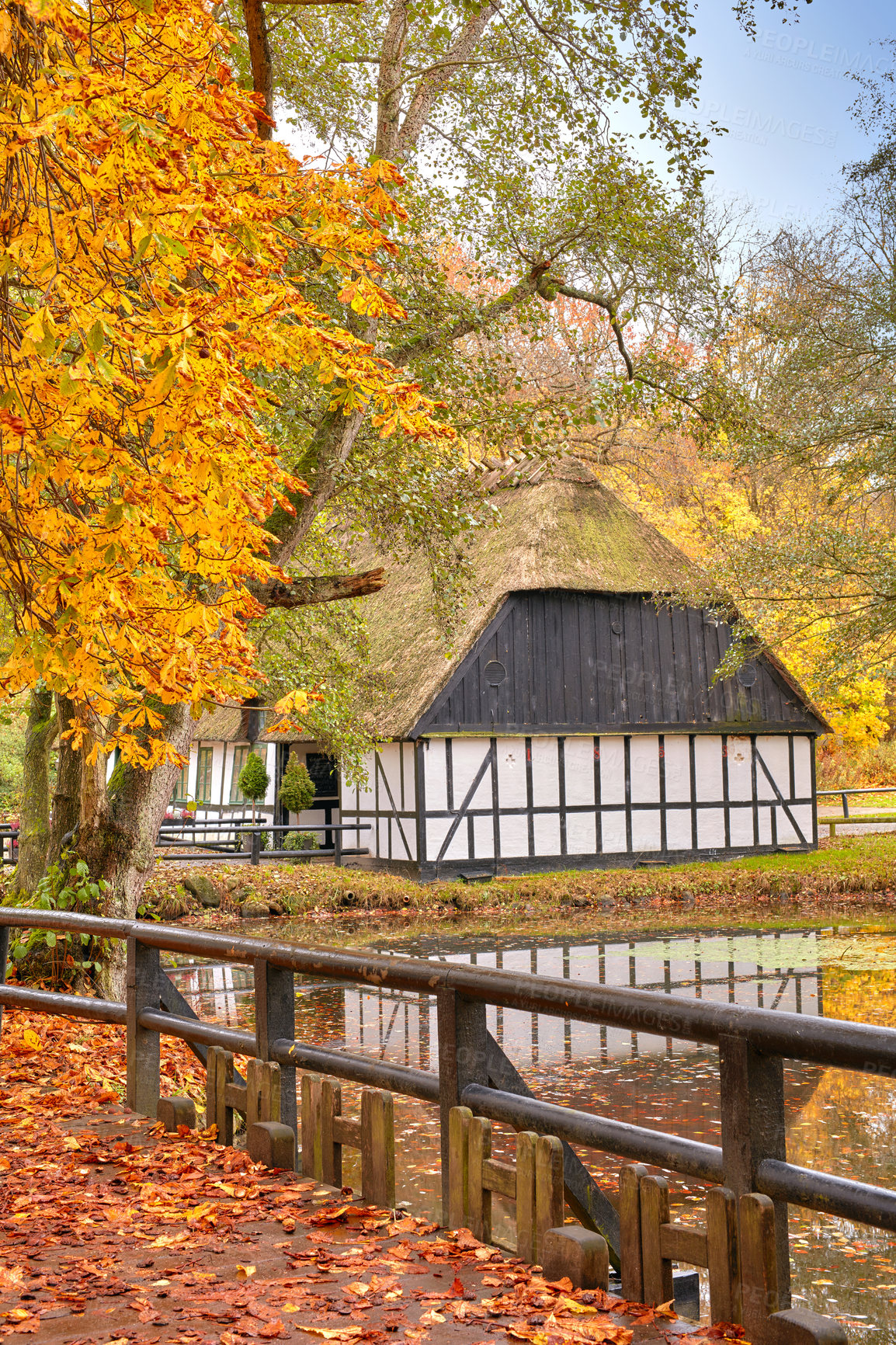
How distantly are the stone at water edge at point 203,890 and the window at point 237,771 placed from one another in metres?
10.4

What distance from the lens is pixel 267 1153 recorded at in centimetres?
442

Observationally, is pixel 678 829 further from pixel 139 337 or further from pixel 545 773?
pixel 139 337

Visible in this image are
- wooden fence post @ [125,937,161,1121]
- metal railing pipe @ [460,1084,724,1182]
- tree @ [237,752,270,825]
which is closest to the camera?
metal railing pipe @ [460,1084,724,1182]

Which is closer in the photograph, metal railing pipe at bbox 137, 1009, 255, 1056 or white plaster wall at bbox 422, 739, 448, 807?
metal railing pipe at bbox 137, 1009, 255, 1056

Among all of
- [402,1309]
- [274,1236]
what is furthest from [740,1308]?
[274,1236]

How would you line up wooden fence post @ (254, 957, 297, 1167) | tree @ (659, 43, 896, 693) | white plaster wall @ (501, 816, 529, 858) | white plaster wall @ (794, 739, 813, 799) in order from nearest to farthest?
wooden fence post @ (254, 957, 297, 1167)
tree @ (659, 43, 896, 693)
white plaster wall @ (501, 816, 529, 858)
white plaster wall @ (794, 739, 813, 799)

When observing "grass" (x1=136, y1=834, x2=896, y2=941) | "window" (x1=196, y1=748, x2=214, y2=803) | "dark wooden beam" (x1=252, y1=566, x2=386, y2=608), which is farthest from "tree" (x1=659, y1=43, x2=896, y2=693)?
"window" (x1=196, y1=748, x2=214, y2=803)

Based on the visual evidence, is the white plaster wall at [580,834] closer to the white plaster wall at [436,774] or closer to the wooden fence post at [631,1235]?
the white plaster wall at [436,774]

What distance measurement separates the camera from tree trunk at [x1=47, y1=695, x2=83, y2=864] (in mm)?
9852

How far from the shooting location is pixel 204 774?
33250mm

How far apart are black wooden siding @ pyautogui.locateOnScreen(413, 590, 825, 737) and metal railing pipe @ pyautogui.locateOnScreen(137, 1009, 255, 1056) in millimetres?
17034

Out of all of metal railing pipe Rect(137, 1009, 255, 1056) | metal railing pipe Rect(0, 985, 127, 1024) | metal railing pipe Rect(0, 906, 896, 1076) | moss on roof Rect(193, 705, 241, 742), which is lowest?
metal railing pipe Rect(0, 985, 127, 1024)

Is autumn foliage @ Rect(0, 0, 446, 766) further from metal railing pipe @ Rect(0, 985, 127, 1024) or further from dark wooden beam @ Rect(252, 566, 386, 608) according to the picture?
dark wooden beam @ Rect(252, 566, 386, 608)

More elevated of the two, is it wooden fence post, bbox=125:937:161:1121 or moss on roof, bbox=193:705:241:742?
moss on roof, bbox=193:705:241:742
